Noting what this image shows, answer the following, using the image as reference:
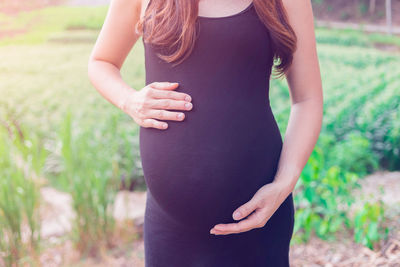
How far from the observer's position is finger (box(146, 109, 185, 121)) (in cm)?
105

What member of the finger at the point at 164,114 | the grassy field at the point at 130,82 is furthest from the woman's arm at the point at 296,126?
the grassy field at the point at 130,82

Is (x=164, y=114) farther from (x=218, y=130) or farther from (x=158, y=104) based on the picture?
(x=218, y=130)

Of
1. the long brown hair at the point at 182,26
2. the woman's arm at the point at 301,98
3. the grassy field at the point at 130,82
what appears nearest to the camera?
the long brown hair at the point at 182,26

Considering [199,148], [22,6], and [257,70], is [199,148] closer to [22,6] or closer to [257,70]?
[257,70]

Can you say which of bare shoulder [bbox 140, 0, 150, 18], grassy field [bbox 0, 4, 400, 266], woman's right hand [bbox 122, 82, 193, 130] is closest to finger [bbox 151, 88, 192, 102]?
woman's right hand [bbox 122, 82, 193, 130]

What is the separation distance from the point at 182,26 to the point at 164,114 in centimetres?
22

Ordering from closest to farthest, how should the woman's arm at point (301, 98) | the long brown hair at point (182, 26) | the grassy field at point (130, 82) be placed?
the long brown hair at point (182, 26) → the woman's arm at point (301, 98) → the grassy field at point (130, 82)

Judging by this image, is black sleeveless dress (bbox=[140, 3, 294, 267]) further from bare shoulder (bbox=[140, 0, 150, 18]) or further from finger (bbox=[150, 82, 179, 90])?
bare shoulder (bbox=[140, 0, 150, 18])

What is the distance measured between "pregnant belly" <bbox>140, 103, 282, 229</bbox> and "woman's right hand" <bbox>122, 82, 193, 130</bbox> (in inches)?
1.0

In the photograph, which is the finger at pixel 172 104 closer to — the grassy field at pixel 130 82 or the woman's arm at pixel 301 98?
the woman's arm at pixel 301 98

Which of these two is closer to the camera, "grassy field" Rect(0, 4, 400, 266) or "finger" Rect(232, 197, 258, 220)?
"finger" Rect(232, 197, 258, 220)

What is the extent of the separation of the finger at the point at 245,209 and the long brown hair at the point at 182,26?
390 mm

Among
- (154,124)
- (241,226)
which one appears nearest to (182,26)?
(154,124)

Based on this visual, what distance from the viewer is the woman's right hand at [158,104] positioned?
1055 mm
